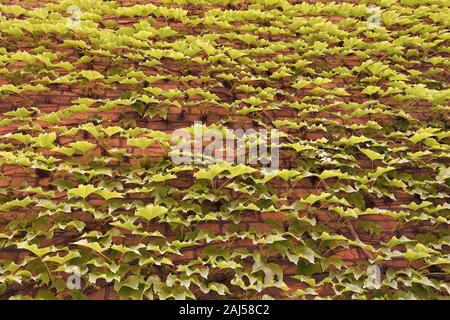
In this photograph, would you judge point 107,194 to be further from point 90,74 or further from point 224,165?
point 90,74

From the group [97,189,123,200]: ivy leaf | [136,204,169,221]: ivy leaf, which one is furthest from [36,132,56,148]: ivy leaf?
[136,204,169,221]: ivy leaf

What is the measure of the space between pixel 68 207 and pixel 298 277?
1269mm

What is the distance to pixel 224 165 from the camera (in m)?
2.27

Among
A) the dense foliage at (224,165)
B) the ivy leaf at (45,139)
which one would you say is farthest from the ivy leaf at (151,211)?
the ivy leaf at (45,139)

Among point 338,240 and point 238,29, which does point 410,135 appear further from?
point 238,29

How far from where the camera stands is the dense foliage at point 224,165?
2.13 m

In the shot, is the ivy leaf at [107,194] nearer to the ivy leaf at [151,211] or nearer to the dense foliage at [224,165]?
the dense foliage at [224,165]

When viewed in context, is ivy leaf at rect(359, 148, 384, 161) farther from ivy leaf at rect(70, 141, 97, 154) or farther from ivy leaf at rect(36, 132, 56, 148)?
ivy leaf at rect(36, 132, 56, 148)

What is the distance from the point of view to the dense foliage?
7.00 ft

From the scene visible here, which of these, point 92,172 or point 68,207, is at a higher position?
point 92,172

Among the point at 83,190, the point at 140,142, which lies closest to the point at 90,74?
the point at 140,142

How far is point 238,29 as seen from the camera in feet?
10.1
